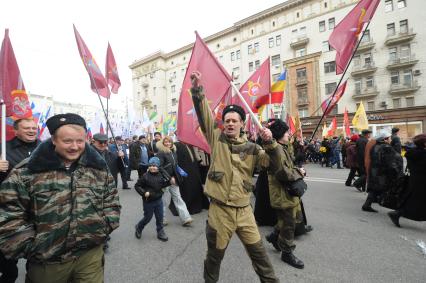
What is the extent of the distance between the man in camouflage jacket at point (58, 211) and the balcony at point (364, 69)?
35323 millimetres

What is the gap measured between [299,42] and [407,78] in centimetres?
1388

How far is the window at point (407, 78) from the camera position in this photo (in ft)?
89.7

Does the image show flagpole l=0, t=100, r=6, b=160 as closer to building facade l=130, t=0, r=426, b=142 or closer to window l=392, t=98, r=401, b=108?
building facade l=130, t=0, r=426, b=142

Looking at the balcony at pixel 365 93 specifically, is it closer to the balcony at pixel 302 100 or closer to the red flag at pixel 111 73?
the balcony at pixel 302 100

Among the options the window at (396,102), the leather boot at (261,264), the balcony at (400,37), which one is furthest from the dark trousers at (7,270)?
the balcony at (400,37)

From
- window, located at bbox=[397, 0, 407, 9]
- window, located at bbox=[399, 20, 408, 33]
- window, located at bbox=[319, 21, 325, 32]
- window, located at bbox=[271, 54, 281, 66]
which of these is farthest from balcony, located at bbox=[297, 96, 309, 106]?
window, located at bbox=[397, 0, 407, 9]

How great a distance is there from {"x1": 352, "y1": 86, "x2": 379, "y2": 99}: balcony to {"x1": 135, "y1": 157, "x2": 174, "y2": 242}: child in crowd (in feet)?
106

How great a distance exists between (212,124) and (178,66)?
51.6 m

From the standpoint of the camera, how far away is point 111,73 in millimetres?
6402

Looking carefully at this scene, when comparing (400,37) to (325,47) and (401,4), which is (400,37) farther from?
(325,47)

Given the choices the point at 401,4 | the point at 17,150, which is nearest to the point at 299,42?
the point at 401,4

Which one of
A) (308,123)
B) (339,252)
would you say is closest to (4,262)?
(339,252)

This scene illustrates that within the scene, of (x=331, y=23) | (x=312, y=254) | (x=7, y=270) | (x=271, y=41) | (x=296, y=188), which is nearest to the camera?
(x=7, y=270)

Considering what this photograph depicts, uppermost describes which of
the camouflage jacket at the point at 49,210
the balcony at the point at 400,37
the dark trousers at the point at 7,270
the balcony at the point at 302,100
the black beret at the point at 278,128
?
the balcony at the point at 400,37
